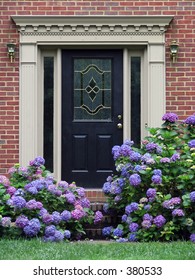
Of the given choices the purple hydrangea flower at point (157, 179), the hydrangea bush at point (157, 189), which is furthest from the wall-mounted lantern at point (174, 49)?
the purple hydrangea flower at point (157, 179)

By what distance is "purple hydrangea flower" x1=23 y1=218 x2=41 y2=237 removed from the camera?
6.20 meters

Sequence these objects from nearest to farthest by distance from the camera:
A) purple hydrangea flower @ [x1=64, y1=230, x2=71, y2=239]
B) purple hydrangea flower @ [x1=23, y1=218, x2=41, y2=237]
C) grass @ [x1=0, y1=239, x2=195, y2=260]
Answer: grass @ [x1=0, y1=239, x2=195, y2=260]
purple hydrangea flower @ [x1=23, y1=218, x2=41, y2=237]
purple hydrangea flower @ [x1=64, y1=230, x2=71, y2=239]

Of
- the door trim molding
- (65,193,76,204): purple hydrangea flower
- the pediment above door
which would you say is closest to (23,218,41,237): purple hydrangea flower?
(65,193,76,204): purple hydrangea flower

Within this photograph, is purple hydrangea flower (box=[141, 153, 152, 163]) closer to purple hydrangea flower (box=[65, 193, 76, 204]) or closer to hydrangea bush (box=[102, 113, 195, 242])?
hydrangea bush (box=[102, 113, 195, 242])

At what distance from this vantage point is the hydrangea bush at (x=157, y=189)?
252 inches

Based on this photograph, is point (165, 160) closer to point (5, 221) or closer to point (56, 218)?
point (56, 218)

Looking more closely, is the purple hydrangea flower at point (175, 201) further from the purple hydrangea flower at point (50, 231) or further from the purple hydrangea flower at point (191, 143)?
the purple hydrangea flower at point (50, 231)

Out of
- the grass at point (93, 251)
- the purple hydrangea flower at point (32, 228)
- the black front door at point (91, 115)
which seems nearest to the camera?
the grass at point (93, 251)

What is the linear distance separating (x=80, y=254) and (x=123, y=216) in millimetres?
1719

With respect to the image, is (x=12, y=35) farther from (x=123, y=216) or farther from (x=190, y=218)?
(x=190, y=218)

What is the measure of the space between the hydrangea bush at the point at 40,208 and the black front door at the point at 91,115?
1482 millimetres

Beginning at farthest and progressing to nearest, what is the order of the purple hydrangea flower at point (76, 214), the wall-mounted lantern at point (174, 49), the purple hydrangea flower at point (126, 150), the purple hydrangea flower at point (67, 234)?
1. the wall-mounted lantern at point (174, 49)
2. the purple hydrangea flower at point (126, 150)
3. the purple hydrangea flower at point (76, 214)
4. the purple hydrangea flower at point (67, 234)

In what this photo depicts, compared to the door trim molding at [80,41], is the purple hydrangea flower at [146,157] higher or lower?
lower

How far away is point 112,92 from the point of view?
28.6 feet
